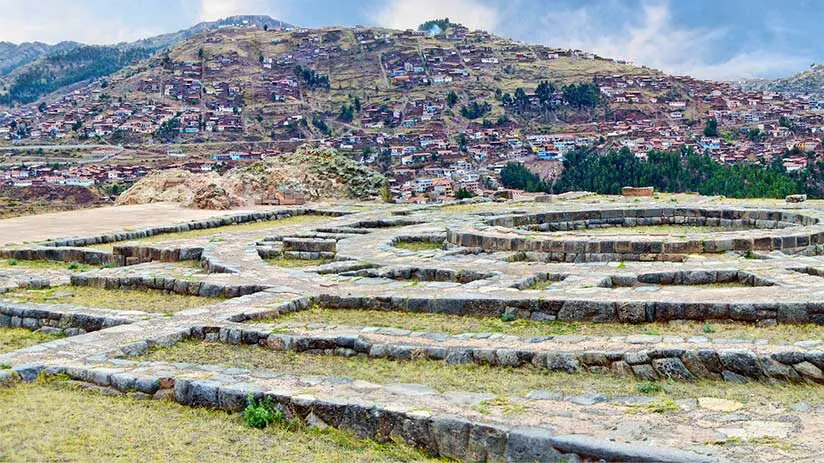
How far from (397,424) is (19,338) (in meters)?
6.88

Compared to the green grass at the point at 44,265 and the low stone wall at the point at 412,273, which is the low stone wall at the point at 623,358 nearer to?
the low stone wall at the point at 412,273

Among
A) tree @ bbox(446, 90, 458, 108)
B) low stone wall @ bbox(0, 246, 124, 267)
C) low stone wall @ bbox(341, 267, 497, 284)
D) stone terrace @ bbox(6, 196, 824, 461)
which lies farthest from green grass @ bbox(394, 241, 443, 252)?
tree @ bbox(446, 90, 458, 108)

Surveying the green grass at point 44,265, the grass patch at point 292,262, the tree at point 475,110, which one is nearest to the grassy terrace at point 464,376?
the grass patch at point 292,262

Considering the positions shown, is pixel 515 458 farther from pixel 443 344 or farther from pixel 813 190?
pixel 813 190

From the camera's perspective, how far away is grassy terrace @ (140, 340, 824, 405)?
7.18 meters

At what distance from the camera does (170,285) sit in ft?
44.0

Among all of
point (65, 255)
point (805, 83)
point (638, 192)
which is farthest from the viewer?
point (805, 83)

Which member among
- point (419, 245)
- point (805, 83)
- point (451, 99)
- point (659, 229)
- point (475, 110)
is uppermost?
point (805, 83)

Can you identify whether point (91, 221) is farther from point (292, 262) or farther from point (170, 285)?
point (170, 285)

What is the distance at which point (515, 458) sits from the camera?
5.77 meters

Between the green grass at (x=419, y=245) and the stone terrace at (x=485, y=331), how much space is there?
7 cm

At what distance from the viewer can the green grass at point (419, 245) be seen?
18.0 metres

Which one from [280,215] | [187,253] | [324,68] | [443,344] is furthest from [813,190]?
[324,68]

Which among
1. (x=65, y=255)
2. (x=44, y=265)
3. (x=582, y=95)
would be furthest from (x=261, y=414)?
(x=582, y=95)
